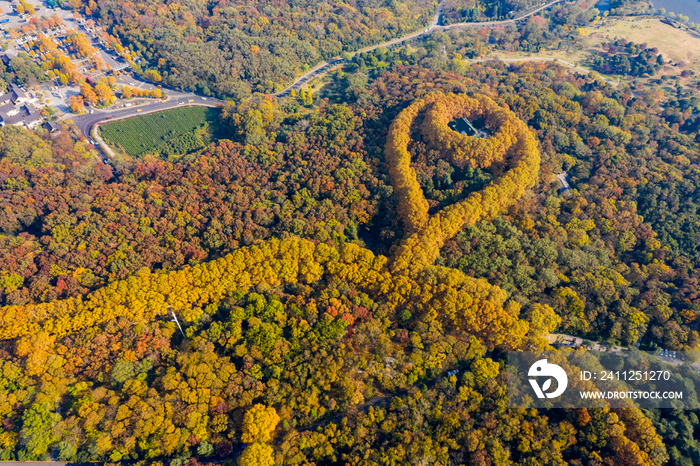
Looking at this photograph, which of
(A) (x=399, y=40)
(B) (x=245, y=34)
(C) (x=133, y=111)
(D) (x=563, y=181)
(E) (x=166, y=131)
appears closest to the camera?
(D) (x=563, y=181)

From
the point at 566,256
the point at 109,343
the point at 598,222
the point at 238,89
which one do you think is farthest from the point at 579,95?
the point at 109,343

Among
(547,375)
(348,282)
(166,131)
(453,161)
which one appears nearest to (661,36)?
(453,161)

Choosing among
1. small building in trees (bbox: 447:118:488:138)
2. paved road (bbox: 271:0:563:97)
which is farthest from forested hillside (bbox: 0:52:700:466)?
paved road (bbox: 271:0:563:97)

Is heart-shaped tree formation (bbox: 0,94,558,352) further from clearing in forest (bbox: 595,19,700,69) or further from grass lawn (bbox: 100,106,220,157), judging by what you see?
clearing in forest (bbox: 595,19,700,69)

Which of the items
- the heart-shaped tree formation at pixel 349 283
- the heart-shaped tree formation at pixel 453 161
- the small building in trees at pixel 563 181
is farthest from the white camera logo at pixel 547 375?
the small building in trees at pixel 563 181

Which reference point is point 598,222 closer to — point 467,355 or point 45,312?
point 467,355

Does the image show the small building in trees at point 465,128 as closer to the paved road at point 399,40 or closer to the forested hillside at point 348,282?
the forested hillside at point 348,282

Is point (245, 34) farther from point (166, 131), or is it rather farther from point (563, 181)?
point (563, 181)
